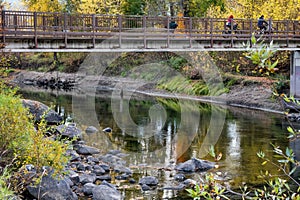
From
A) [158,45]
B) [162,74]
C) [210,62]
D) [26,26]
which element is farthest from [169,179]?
[162,74]

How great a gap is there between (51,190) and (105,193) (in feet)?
→ 5.27

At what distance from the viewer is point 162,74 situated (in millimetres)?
49438

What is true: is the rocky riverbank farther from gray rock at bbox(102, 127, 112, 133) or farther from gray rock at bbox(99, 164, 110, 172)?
gray rock at bbox(102, 127, 112, 133)

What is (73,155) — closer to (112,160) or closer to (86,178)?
(112,160)

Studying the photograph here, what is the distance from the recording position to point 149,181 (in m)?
15.7

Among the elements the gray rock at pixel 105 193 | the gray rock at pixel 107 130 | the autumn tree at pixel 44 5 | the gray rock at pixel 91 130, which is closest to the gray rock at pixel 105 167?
the gray rock at pixel 105 193

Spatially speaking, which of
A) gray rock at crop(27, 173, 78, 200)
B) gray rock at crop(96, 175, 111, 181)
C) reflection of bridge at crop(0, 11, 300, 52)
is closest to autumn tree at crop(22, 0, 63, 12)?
reflection of bridge at crop(0, 11, 300, 52)

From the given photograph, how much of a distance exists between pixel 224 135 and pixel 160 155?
5.37 meters

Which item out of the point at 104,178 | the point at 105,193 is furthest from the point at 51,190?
the point at 104,178

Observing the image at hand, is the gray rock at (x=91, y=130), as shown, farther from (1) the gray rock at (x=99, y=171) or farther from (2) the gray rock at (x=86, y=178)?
(2) the gray rock at (x=86, y=178)

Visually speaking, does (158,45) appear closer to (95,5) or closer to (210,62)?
(210,62)

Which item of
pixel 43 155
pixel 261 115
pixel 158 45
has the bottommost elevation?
pixel 261 115

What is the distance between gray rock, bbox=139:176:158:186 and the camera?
51.3 ft

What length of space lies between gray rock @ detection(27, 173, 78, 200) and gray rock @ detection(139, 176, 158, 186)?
265 centimetres
